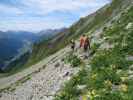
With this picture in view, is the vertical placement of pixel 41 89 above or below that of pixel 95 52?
below

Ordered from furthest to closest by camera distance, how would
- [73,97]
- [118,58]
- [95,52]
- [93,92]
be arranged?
1. [95,52]
2. [118,58]
3. [73,97]
4. [93,92]

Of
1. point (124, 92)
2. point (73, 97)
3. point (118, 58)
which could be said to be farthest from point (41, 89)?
point (124, 92)

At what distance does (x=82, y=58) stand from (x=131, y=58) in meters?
9.77

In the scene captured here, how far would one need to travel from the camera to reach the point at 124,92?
21719 millimetres

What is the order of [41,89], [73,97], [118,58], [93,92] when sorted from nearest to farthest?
[93,92] → [73,97] → [118,58] → [41,89]

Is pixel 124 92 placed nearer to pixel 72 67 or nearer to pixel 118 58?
pixel 118 58

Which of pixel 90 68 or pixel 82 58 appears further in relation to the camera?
pixel 82 58

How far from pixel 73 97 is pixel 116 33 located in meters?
21.2

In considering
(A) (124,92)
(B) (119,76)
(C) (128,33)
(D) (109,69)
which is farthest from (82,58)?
(A) (124,92)

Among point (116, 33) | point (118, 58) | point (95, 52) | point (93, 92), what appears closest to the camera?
point (93, 92)

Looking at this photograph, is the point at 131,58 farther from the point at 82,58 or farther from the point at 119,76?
the point at 82,58

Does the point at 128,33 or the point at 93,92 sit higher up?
the point at 128,33

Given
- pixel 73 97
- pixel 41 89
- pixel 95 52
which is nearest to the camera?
pixel 73 97

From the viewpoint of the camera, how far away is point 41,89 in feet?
119
